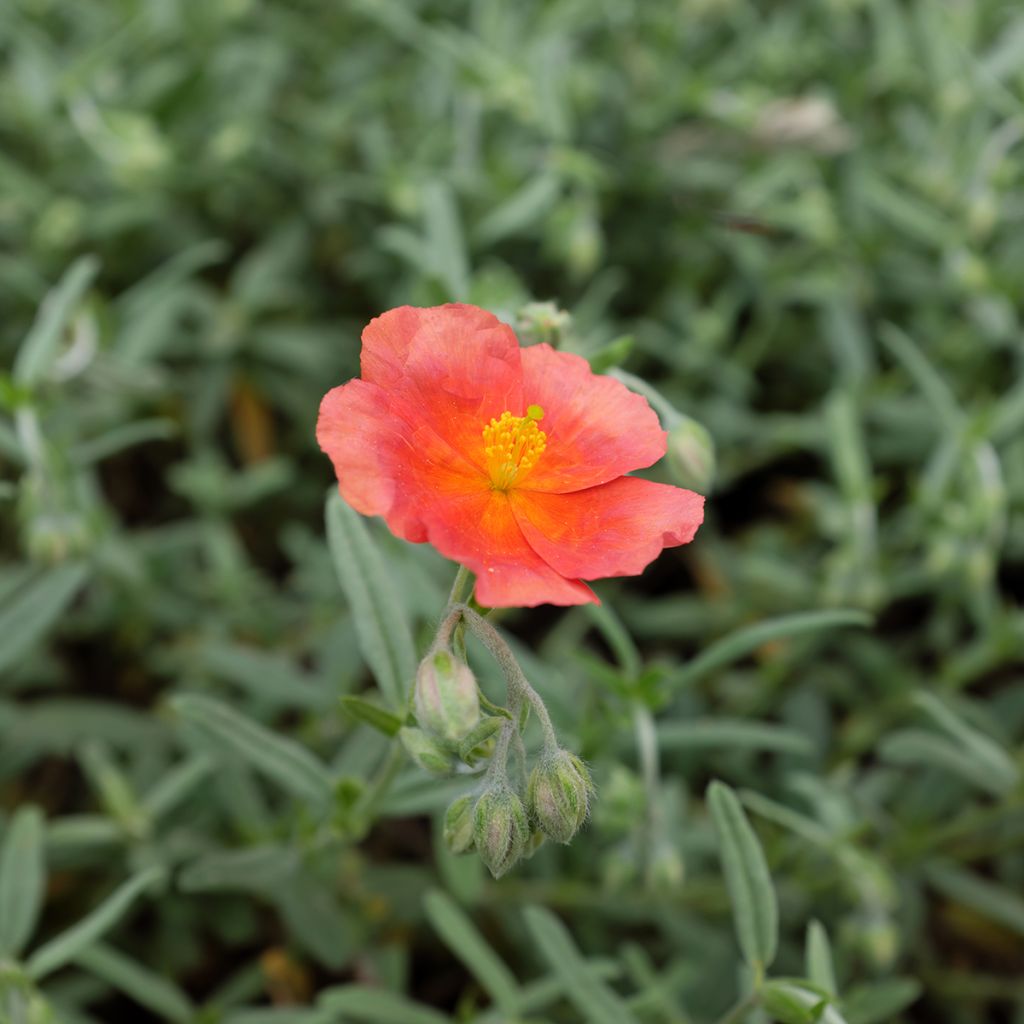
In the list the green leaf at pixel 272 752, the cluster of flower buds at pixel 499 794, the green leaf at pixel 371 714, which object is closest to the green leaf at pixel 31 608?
the green leaf at pixel 272 752

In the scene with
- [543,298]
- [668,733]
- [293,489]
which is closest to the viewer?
[668,733]

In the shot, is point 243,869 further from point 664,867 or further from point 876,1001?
point 876,1001

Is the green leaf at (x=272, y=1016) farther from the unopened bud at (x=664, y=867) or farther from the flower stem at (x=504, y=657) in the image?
the flower stem at (x=504, y=657)

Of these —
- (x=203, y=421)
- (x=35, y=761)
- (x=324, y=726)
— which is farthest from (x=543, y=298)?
(x=35, y=761)

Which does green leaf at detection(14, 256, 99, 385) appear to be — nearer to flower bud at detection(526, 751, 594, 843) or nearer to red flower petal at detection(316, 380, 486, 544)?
red flower petal at detection(316, 380, 486, 544)

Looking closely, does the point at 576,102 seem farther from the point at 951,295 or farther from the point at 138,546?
the point at 138,546
